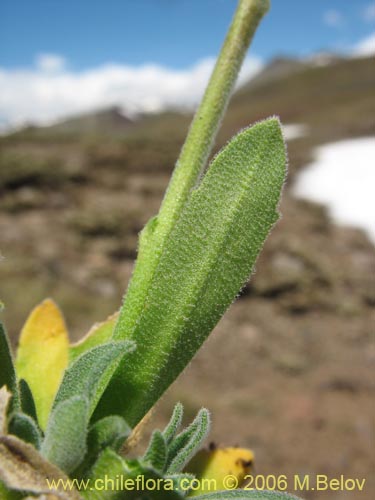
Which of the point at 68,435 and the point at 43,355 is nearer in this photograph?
the point at 68,435

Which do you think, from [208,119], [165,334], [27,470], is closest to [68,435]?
[27,470]

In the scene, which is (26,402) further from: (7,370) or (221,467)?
(221,467)

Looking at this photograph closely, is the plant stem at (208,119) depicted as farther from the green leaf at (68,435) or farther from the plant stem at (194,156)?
the green leaf at (68,435)

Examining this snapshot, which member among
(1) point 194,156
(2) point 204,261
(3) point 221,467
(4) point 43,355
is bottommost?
(3) point 221,467

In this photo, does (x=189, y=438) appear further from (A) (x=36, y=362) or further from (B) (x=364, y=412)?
(B) (x=364, y=412)

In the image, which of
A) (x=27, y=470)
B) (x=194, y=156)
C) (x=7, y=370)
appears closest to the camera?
(x=27, y=470)

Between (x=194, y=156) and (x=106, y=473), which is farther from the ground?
(x=194, y=156)

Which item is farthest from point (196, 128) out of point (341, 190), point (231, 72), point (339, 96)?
point (339, 96)

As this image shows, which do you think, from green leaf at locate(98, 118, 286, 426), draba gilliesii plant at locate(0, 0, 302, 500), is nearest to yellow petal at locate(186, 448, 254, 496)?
draba gilliesii plant at locate(0, 0, 302, 500)

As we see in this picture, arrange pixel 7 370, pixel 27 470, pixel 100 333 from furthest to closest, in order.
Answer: pixel 100 333 < pixel 7 370 < pixel 27 470
